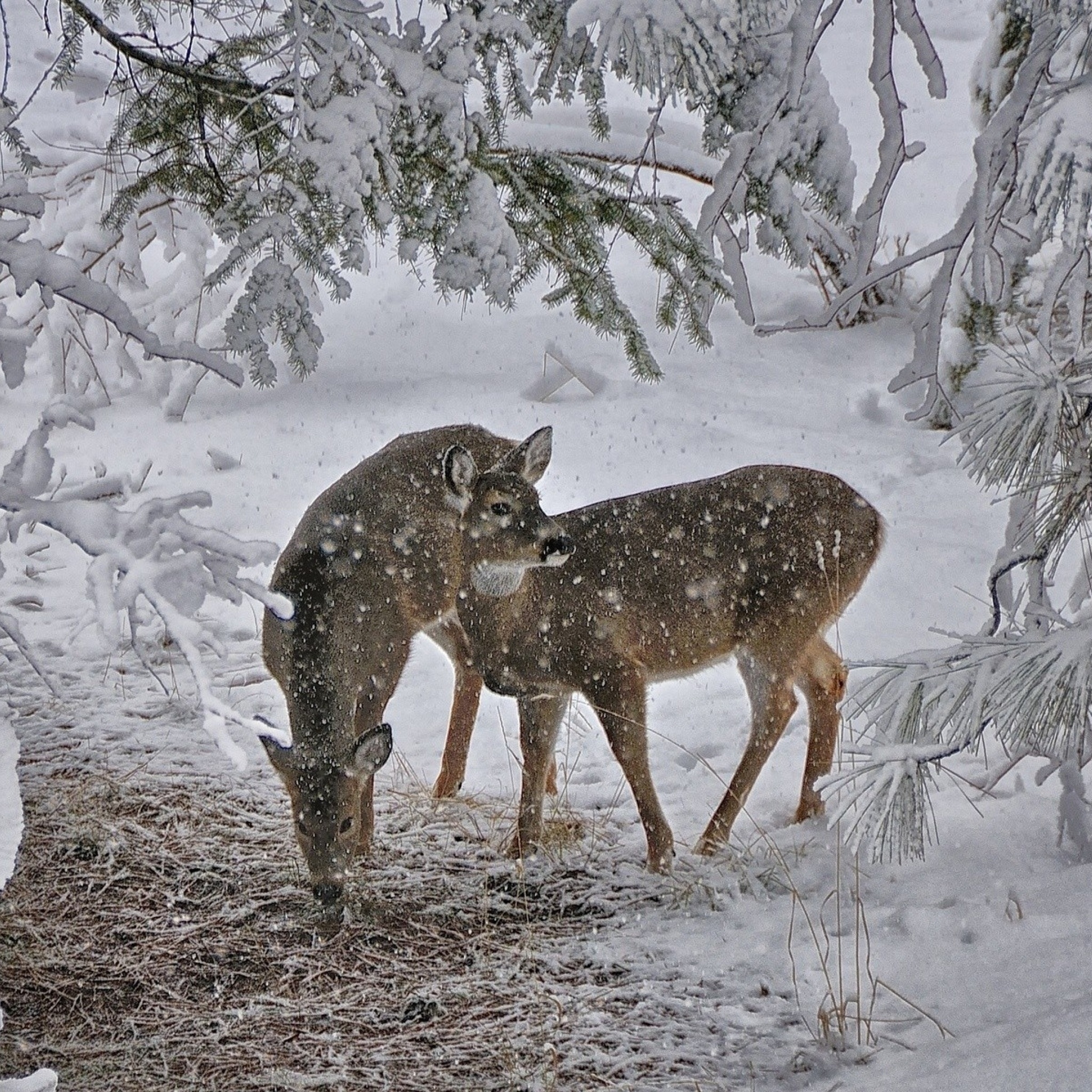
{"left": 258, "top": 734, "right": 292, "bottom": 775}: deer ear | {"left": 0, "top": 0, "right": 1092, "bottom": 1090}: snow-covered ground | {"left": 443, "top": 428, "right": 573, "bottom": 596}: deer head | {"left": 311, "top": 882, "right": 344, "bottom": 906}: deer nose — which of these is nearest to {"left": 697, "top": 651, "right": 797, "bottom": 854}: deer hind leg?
{"left": 0, "top": 0, "right": 1092, "bottom": 1090}: snow-covered ground

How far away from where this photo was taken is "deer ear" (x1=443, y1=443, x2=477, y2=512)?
4.16m

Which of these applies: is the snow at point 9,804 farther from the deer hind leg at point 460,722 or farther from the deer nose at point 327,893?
the deer hind leg at point 460,722

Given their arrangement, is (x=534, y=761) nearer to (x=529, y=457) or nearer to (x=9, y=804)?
(x=529, y=457)

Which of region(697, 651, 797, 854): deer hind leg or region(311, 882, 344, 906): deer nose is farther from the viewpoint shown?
region(697, 651, 797, 854): deer hind leg

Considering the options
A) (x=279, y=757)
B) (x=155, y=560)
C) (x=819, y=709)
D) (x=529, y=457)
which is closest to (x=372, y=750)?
(x=279, y=757)

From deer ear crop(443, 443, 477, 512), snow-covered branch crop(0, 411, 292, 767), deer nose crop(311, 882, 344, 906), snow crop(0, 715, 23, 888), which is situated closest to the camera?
snow-covered branch crop(0, 411, 292, 767)

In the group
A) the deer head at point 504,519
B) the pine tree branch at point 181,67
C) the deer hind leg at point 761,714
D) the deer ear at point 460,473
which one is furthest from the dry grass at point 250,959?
the pine tree branch at point 181,67

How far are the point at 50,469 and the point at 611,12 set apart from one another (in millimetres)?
1450

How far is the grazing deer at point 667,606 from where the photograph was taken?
14.1 feet

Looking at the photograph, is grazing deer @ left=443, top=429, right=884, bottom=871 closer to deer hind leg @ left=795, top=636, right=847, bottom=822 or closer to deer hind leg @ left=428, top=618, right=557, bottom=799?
deer hind leg @ left=795, top=636, right=847, bottom=822

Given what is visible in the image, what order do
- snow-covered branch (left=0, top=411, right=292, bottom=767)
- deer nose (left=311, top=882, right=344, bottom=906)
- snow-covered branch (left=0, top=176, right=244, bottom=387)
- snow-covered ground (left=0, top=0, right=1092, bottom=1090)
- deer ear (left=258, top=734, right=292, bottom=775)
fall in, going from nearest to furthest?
snow-covered branch (left=0, top=411, right=292, bottom=767)
snow-covered branch (left=0, top=176, right=244, bottom=387)
snow-covered ground (left=0, top=0, right=1092, bottom=1090)
deer nose (left=311, top=882, right=344, bottom=906)
deer ear (left=258, top=734, right=292, bottom=775)

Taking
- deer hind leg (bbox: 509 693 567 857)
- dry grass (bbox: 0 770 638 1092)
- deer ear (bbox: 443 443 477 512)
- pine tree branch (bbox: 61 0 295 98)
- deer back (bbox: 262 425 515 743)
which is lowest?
dry grass (bbox: 0 770 638 1092)

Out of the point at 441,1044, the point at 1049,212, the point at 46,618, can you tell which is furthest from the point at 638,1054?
the point at 46,618

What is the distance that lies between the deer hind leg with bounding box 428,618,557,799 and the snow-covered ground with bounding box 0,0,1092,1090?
146mm
